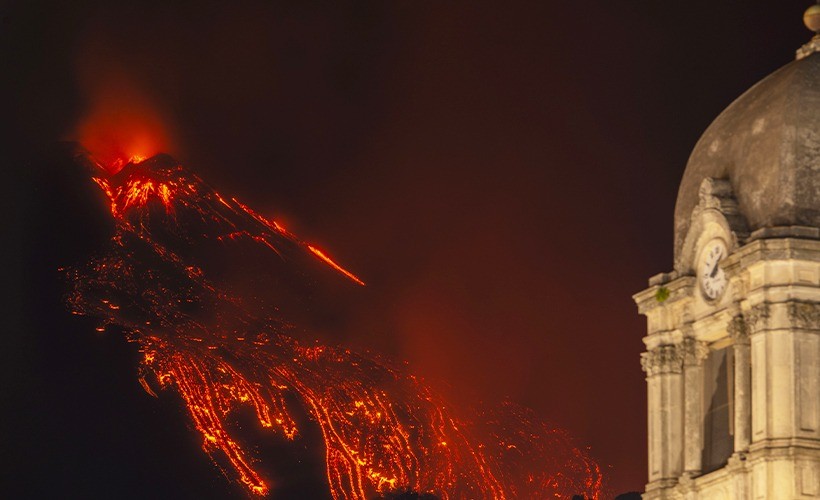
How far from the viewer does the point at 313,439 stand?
125 m

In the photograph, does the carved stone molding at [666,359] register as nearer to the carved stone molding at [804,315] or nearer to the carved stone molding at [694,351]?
the carved stone molding at [694,351]

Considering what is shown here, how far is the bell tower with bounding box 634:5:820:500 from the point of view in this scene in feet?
226

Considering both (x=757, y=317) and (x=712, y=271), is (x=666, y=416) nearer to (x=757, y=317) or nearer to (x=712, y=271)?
(x=712, y=271)

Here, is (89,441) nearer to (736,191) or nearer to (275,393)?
(275,393)

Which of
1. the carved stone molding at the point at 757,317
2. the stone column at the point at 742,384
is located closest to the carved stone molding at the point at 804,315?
the carved stone molding at the point at 757,317

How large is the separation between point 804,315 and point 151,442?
59340 millimetres

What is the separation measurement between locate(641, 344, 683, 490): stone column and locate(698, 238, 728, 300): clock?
206 centimetres

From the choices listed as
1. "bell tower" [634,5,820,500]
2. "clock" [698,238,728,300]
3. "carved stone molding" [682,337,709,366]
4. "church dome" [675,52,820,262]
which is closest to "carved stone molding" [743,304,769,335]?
"bell tower" [634,5,820,500]

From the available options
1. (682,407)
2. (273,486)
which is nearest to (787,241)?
(682,407)

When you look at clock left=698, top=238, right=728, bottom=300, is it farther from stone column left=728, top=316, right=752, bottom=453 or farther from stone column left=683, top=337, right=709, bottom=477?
stone column left=683, top=337, right=709, bottom=477

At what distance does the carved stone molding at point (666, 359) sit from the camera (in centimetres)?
7400

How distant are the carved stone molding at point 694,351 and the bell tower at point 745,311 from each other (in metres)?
0.03

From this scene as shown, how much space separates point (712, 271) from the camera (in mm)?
72750

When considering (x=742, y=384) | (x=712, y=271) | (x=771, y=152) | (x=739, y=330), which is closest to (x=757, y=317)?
(x=739, y=330)
